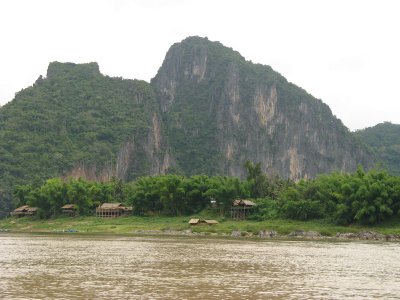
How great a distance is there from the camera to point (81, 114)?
5896 inches

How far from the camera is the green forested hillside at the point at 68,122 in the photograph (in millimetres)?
116519

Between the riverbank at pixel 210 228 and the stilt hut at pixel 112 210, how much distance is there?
334cm

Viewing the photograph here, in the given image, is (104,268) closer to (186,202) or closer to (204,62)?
(186,202)

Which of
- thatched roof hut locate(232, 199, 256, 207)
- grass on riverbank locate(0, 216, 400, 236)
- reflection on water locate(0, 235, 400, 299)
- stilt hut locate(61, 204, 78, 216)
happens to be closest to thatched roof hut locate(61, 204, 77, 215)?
stilt hut locate(61, 204, 78, 216)

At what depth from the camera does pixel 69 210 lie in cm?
8494

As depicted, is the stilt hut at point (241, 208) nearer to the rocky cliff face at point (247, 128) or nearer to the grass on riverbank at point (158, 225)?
the grass on riverbank at point (158, 225)

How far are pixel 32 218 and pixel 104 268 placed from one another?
216 ft

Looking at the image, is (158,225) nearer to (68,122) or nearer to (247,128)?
(68,122)

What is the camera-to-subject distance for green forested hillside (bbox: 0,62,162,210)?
4587 inches

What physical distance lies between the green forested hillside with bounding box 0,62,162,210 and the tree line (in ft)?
67.6

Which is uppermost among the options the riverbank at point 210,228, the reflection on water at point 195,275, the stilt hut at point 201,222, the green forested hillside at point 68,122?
the green forested hillside at point 68,122

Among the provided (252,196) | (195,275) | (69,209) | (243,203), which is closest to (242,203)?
(243,203)

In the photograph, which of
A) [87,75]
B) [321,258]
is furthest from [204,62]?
[321,258]

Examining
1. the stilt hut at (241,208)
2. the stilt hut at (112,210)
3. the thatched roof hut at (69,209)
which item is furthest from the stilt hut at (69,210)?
the stilt hut at (241,208)
